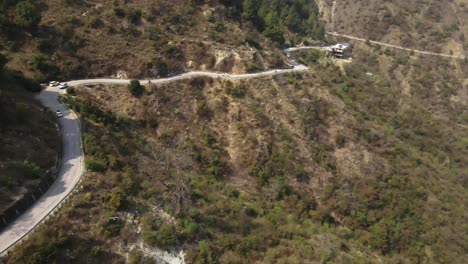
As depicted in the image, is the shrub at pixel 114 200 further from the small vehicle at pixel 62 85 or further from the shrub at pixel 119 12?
the shrub at pixel 119 12

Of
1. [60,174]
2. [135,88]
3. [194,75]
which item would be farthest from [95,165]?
[194,75]

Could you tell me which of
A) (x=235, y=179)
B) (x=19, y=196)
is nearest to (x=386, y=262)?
(x=235, y=179)

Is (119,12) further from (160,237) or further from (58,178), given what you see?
(160,237)

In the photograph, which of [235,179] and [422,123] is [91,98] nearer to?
[235,179]

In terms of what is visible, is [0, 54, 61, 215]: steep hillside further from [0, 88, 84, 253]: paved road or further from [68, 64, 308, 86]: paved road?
[68, 64, 308, 86]: paved road

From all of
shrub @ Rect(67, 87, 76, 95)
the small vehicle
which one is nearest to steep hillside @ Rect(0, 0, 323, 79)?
the small vehicle

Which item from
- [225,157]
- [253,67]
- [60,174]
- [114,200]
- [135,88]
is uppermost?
[253,67]

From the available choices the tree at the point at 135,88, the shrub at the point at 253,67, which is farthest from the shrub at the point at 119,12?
the shrub at the point at 253,67
